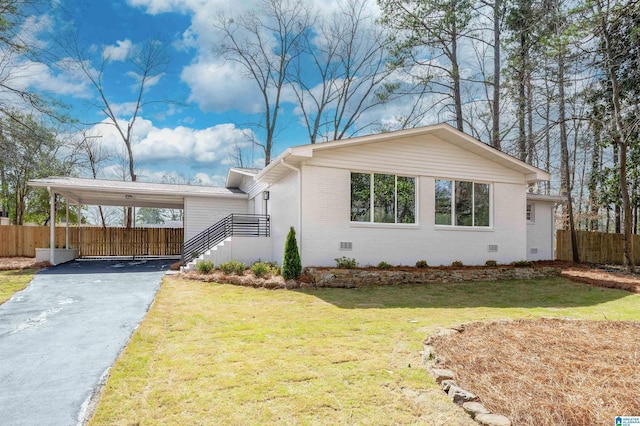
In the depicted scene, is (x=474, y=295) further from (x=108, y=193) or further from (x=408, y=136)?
(x=108, y=193)

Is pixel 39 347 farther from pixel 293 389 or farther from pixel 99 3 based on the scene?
pixel 99 3

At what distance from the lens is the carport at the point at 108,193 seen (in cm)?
1398

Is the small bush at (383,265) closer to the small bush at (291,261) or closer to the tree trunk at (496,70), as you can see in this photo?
the small bush at (291,261)

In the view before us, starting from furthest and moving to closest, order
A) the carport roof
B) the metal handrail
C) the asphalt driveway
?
the carport roof
the metal handrail
the asphalt driveway

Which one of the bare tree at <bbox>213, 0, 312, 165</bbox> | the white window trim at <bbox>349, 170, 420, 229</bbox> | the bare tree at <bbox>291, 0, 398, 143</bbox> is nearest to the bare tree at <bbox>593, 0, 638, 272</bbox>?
the white window trim at <bbox>349, 170, 420, 229</bbox>

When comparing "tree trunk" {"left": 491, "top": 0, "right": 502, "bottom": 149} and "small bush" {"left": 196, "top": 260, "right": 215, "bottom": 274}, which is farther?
"tree trunk" {"left": 491, "top": 0, "right": 502, "bottom": 149}

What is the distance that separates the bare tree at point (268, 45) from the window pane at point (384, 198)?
15.3 m

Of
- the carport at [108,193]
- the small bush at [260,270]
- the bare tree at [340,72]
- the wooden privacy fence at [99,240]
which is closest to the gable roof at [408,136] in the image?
the small bush at [260,270]

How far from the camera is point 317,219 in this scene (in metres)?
10.8

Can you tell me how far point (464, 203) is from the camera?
12656mm

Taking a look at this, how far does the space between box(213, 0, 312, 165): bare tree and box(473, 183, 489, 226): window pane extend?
1575 cm

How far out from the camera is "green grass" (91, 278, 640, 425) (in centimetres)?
314

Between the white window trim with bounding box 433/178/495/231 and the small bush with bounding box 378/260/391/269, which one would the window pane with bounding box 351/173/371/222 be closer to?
the small bush with bounding box 378/260/391/269

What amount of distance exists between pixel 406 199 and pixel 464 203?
7.33 ft
